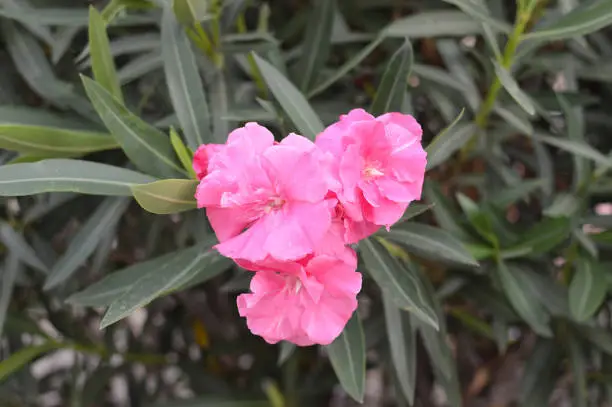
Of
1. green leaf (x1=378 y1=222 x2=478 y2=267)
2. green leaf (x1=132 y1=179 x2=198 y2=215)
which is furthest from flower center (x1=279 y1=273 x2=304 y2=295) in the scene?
green leaf (x1=378 y1=222 x2=478 y2=267)

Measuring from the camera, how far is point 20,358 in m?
0.85

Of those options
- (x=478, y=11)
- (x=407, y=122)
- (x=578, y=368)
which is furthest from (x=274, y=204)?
(x=578, y=368)

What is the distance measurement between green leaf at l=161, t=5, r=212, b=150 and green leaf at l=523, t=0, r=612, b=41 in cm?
38

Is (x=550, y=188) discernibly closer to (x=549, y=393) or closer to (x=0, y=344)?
(x=549, y=393)

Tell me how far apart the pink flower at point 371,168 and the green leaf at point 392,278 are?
0.16 meters

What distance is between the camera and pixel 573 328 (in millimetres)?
920

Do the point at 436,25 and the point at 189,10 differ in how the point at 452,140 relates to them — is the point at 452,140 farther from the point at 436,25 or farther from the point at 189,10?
the point at 189,10

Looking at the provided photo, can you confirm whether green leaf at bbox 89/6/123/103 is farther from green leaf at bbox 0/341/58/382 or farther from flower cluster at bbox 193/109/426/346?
green leaf at bbox 0/341/58/382

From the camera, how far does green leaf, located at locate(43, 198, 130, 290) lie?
756 millimetres

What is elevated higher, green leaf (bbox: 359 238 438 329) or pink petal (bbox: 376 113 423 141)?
pink petal (bbox: 376 113 423 141)

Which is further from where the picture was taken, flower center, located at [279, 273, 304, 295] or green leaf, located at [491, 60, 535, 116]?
green leaf, located at [491, 60, 535, 116]

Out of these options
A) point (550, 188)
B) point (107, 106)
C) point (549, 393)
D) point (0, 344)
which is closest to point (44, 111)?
point (107, 106)

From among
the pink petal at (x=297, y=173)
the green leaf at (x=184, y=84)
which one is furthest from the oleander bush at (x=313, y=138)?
the pink petal at (x=297, y=173)

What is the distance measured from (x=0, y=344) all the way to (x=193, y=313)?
0.33 metres
